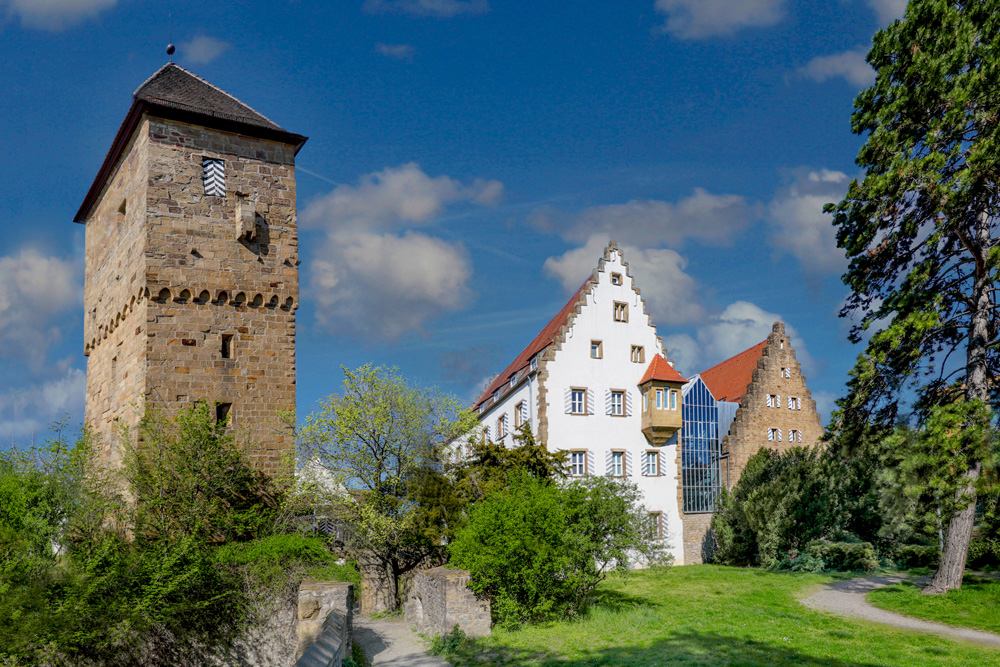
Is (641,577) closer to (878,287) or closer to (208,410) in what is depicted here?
(878,287)

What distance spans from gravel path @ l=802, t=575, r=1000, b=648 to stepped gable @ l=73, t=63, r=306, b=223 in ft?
66.6

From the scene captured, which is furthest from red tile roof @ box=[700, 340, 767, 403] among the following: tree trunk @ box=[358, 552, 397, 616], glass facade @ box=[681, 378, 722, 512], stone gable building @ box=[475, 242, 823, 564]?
tree trunk @ box=[358, 552, 397, 616]

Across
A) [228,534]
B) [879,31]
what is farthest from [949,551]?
[228,534]

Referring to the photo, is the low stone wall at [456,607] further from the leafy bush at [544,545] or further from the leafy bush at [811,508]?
the leafy bush at [811,508]

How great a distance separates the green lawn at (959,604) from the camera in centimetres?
1669

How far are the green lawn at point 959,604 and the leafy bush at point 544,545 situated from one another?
6367 mm

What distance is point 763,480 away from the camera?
108 feet

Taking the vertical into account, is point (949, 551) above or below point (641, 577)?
above

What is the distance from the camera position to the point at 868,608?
19.6 meters

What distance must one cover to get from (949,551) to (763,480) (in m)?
13.8

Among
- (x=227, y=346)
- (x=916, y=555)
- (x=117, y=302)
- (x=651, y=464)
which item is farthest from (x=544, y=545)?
(x=916, y=555)

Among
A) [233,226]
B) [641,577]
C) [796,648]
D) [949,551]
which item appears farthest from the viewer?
[641,577]

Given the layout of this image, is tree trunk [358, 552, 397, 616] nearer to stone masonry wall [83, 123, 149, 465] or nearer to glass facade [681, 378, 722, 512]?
stone masonry wall [83, 123, 149, 465]

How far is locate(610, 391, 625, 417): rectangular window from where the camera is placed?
3344cm
